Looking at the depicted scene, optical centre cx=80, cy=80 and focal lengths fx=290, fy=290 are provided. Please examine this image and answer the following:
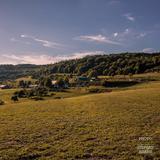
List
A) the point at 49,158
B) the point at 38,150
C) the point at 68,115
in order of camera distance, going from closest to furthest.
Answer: the point at 49,158, the point at 38,150, the point at 68,115

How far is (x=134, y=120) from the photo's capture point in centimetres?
3012

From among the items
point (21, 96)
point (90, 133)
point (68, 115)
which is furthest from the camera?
point (21, 96)

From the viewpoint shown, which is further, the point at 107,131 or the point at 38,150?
the point at 107,131

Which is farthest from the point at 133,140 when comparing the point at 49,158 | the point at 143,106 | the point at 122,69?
the point at 122,69

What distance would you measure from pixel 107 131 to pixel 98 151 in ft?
19.0

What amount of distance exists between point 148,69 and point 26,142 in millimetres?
154044

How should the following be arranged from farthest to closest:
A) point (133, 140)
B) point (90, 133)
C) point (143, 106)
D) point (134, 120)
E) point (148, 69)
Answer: point (148, 69) < point (143, 106) < point (134, 120) < point (90, 133) < point (133, 140)

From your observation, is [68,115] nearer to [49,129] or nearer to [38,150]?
[49,129]

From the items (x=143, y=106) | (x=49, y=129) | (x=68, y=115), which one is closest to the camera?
(x=49, y=129)

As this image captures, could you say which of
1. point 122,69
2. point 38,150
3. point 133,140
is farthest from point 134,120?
point 122,69

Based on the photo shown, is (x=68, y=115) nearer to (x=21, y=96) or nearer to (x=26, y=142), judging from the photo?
(x=26, y=142)

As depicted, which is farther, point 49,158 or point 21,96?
point 21,96

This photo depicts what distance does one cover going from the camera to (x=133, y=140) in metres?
22.6

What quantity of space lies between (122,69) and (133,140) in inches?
5971
